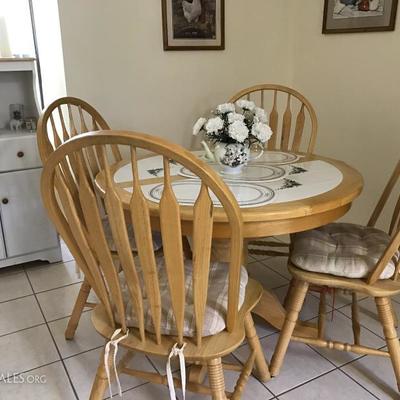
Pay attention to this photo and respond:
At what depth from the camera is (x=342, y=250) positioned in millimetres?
1606

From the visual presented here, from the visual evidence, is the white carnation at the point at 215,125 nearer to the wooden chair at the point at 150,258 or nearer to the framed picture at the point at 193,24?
the wooden chair at the point at 150,258

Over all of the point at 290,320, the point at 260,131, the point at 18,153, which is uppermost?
the point at 260,131

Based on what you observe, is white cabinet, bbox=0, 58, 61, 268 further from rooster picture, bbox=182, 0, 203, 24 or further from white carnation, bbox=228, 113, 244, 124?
white carnation, bbox=228, 113, 244, 124

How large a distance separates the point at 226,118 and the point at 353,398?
1149 millimetres

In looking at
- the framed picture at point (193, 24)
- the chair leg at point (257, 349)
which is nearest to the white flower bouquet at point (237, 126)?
the chair leg at point (257, 349)

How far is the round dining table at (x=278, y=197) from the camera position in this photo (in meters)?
1.33

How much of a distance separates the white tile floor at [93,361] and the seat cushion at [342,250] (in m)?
0.47

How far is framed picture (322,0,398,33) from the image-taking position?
2249 millimetres

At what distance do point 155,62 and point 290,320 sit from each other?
1.63 m

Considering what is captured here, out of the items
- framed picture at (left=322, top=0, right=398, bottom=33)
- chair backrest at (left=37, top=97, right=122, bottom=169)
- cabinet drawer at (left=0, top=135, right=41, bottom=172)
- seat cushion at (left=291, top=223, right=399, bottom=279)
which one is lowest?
seat cushion at (left=291, top=223, right=399, bottom=279)

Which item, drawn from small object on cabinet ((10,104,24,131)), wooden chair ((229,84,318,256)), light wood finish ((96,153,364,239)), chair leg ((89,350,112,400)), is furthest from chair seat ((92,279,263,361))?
small object on cabinet ((10,104,24,131))

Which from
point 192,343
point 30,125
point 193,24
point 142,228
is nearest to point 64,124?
point 30,125

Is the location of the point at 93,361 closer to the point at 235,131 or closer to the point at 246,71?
the point at 235,131

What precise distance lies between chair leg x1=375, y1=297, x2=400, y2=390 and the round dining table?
347 millimetres
